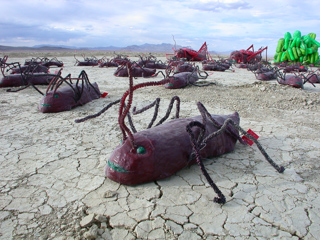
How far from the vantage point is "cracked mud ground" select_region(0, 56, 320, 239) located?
69.1 inches

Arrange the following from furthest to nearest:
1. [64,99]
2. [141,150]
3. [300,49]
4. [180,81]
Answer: [300,49] < [180,81] < [64,99] < [141,150]

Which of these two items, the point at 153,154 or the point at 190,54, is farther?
the point at 190,54

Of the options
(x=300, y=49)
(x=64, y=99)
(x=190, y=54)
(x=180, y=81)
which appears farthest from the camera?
(x=190, y=54)

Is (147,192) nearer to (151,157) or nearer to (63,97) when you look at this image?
(151,157)

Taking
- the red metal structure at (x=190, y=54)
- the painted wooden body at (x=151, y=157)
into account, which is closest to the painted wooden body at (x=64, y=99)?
the painted wooden body at (x=151, y=157)

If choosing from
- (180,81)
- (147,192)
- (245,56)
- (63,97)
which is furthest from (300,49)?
(147,192)

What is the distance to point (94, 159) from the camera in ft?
9.18

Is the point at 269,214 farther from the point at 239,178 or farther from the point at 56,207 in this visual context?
the point at 56,207

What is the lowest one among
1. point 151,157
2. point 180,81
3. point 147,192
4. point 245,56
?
point 147,192

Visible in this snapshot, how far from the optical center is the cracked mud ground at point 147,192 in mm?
1754

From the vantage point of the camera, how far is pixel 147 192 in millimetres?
2133

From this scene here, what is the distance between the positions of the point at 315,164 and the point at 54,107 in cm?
427

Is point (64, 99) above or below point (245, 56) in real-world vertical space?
below

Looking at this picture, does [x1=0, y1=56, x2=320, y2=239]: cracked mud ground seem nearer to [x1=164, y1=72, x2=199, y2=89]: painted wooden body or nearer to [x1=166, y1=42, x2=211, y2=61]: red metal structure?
[x1=164, y1=72, x2=199, y2=89]: painted wooden body
